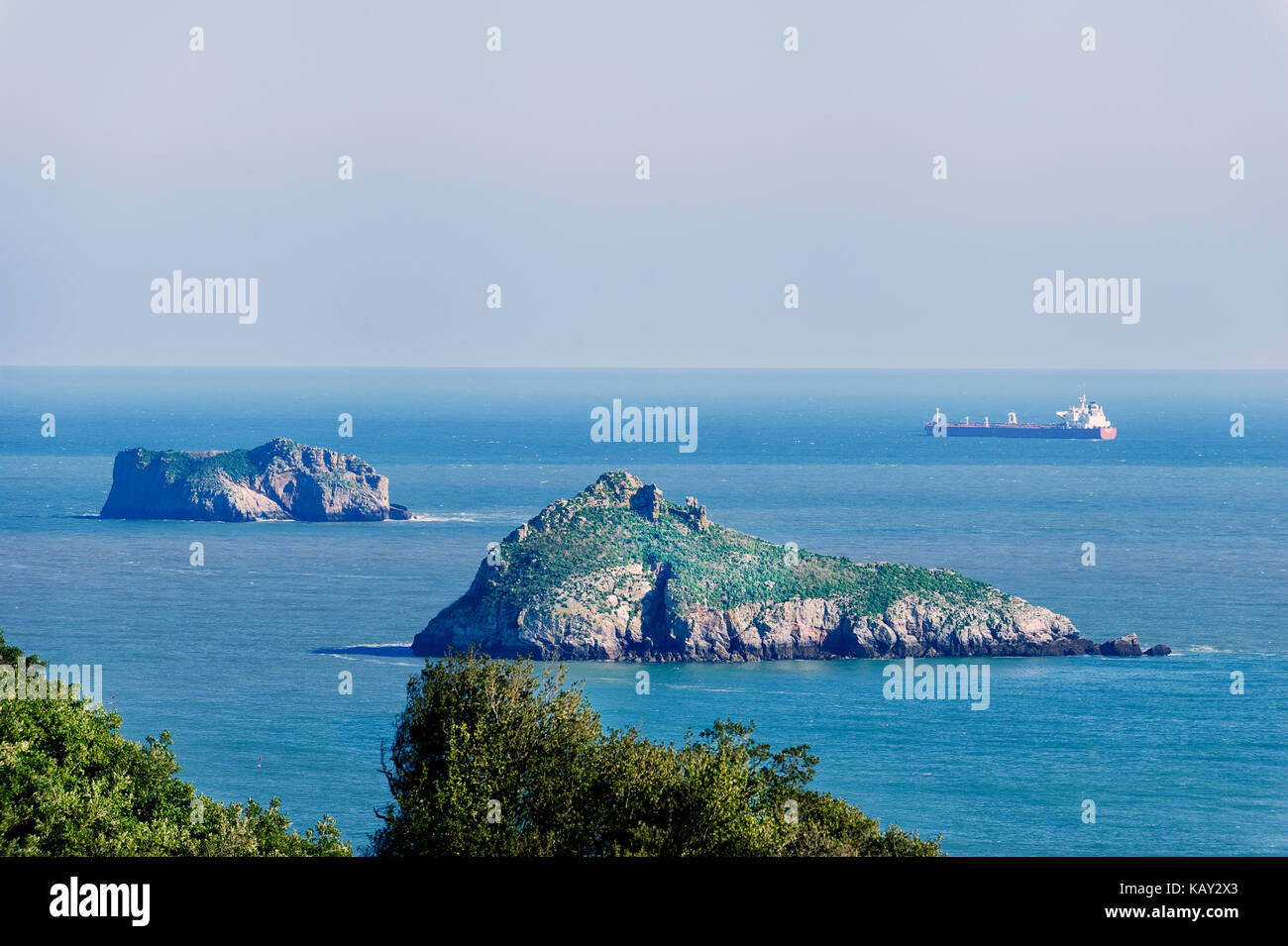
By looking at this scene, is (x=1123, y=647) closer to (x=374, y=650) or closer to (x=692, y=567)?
(x=692, y=567)

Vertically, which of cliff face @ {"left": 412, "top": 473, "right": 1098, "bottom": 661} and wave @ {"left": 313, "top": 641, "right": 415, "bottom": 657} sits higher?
cliff face @ {"left": 412, "top": 473, "right": 1098, "bottom": 661}

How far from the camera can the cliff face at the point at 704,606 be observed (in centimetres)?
Answer: 12075

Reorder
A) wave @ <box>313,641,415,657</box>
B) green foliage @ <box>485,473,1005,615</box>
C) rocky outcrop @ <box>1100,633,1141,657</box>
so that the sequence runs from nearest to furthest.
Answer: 1. green foliage @ <box>485,473,1005,615</box>
2. wave @ <box>313,641,415,657</box>
3. rocky outcrop @ <box>1100,633,1141,657</box>

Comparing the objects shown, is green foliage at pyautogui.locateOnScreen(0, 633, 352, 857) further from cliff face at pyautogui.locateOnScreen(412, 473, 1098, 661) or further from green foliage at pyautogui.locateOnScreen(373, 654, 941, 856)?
cliff face at pyautogui.locateOnScreen(412, 473, 1098, 661)

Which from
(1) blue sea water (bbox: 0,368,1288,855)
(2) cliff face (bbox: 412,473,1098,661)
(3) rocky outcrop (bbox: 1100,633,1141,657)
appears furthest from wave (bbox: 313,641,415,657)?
(3) rocky outcrop (bbox: 1100,633,1141,657)

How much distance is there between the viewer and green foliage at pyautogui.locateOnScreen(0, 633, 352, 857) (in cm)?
3097

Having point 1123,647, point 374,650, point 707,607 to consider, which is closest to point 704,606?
Answer: point 707,607

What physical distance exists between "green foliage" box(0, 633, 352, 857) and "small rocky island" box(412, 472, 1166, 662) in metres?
78.6

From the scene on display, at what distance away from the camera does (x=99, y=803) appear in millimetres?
32031

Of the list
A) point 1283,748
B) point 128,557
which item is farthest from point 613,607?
point 128,557

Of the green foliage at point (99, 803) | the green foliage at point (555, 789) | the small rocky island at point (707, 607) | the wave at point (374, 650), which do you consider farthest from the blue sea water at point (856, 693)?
the green foliage at point (555, 789)

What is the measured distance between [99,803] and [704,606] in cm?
9215

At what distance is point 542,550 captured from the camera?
125125 mm
